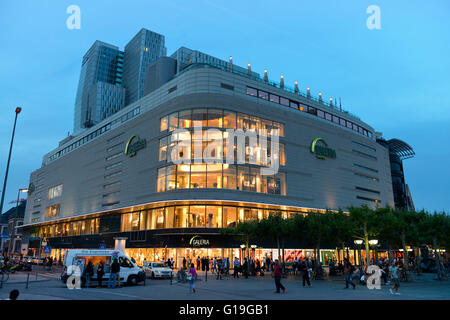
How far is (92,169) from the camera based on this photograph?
7306 cm

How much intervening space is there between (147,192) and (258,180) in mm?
17121

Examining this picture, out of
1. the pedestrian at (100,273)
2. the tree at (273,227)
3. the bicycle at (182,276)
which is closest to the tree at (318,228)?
the tree at (273,227)

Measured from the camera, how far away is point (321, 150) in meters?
62.1

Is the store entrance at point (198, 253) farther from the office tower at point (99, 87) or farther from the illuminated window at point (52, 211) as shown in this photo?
the office tower at point (99, 87)

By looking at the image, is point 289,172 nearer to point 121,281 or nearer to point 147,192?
point 147,192

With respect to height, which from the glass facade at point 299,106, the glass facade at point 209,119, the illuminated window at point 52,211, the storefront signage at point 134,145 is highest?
the glass facade at point 299,106

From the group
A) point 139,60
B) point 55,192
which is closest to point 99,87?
point 139,60

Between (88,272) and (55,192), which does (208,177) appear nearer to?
(88,272)

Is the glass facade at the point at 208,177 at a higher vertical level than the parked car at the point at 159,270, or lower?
higher

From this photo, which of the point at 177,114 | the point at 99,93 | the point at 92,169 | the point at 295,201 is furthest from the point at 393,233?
the point at 99,93

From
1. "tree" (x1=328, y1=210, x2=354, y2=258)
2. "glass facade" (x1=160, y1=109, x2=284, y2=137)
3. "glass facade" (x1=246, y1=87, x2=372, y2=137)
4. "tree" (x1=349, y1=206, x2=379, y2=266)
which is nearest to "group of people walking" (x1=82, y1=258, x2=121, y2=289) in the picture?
"tree" (x1=328, y1=210, x2=354, y2=258)

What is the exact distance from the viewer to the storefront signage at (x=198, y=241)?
47875 millimetres

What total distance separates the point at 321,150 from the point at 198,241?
28.3 m

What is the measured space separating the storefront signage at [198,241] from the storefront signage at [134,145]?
59.4 ft
